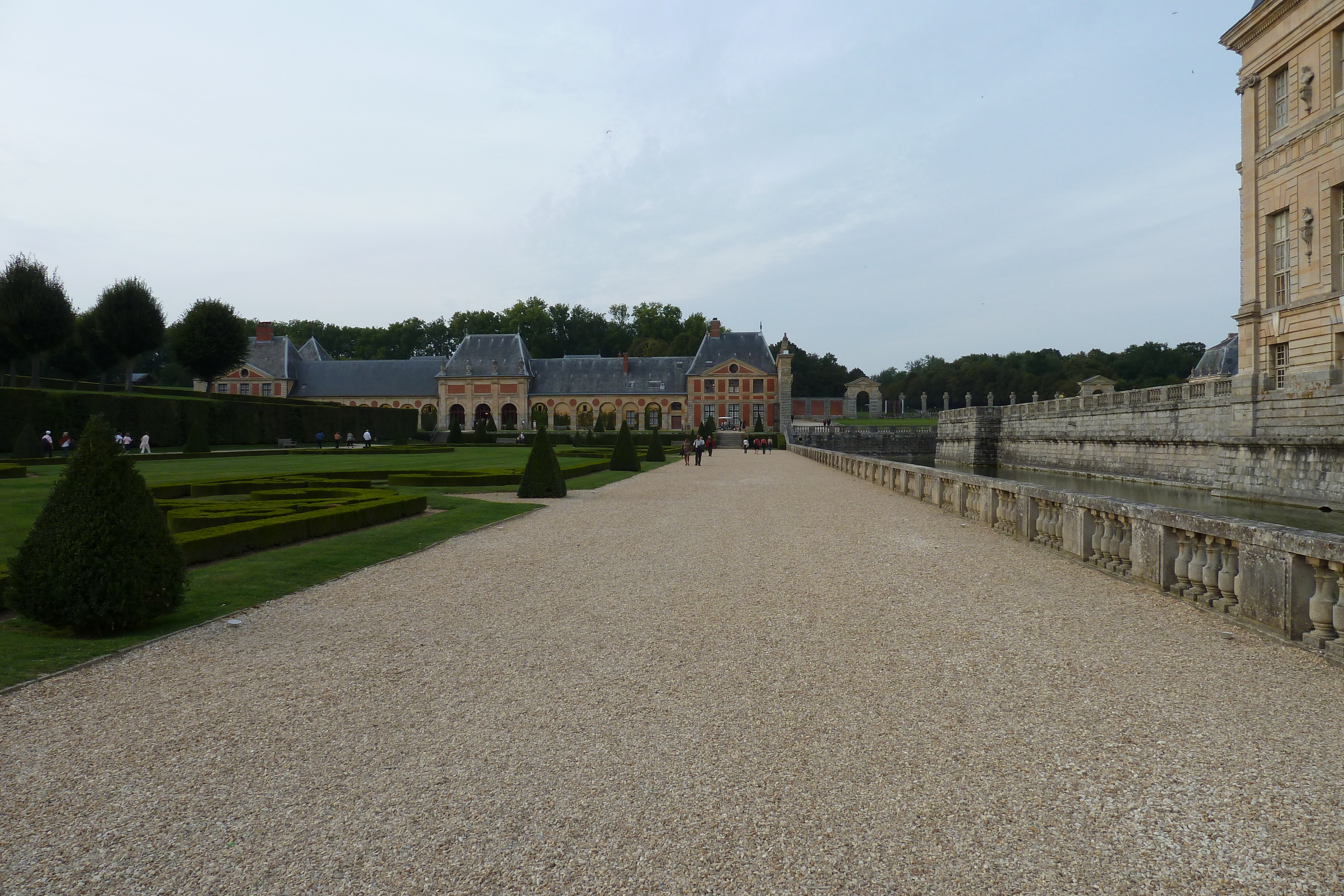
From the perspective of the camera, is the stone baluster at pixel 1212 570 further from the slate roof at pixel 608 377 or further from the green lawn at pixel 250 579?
the slate roof at pixel 608 377

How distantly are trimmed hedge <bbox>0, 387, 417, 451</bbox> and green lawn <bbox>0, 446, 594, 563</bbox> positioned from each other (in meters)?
3.72

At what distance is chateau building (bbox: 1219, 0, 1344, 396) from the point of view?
843 inches

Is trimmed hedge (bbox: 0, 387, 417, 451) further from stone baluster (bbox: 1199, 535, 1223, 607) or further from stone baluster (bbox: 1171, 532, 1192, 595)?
stone baluster (bbox: 1199, 535, 1223, 607)

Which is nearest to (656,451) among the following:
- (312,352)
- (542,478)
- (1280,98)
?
(542,478)

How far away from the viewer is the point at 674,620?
5.94 meters

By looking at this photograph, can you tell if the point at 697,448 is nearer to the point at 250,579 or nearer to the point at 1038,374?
the point at 250,579

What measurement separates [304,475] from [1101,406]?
2891cm

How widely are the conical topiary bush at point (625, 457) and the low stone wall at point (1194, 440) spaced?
55.7ft

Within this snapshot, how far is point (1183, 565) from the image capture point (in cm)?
645

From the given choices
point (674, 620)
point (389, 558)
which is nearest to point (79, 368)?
point (389, 558)

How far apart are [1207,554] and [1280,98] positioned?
24.8 metres

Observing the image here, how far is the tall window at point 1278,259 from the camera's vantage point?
23.6 metres

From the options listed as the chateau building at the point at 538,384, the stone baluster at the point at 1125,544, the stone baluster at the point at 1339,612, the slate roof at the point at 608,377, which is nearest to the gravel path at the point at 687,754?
the stone baluster at the point at 1339,612

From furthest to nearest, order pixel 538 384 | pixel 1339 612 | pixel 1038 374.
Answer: pixel 1038 374, pixel 538 384, pixel 1339 612
